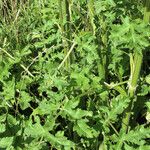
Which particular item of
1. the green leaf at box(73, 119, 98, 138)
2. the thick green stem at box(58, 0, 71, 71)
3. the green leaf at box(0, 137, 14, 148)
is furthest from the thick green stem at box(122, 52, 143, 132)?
the green leaf at box(0, 137, 14, 148)

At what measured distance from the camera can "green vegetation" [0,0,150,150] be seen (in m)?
2.18

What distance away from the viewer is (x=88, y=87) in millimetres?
2312

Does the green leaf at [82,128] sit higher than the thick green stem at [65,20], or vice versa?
the thick green stem at [65,20]

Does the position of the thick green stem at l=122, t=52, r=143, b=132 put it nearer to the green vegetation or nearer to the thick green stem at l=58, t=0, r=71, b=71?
the green vegetation

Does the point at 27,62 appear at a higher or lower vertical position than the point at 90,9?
lower

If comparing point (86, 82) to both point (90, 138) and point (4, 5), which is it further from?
point (4, 5)

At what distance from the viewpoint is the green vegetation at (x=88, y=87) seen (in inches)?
86.0

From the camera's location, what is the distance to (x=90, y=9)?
8.09 feet

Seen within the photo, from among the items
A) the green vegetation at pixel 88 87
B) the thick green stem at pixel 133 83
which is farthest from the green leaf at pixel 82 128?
the thick green stem at pixel 133 83

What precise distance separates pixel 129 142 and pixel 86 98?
441 millimetres

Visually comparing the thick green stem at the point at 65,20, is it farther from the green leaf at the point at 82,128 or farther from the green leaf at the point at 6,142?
the green leaf at the point at 6,142

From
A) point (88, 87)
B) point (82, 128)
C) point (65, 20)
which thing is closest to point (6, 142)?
point (82, 128)

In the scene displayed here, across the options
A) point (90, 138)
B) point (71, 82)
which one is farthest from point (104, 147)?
point (71, 82)

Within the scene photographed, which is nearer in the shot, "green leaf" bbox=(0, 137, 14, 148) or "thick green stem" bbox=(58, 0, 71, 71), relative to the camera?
"green leaf" bbox=(0, 137, 14, 148)
